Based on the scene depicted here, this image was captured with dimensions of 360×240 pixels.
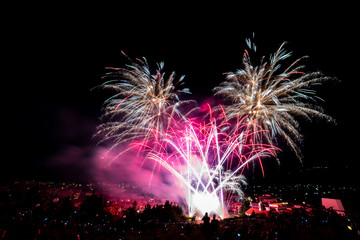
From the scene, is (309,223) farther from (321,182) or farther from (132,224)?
(321,182)

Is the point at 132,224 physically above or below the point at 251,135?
below

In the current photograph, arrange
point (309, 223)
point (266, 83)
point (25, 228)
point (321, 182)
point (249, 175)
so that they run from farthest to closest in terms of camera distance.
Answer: point (249, 175), point (321, 182), point (266, 83), point (309, 223), point (25, 228)

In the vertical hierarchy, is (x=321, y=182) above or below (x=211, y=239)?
above

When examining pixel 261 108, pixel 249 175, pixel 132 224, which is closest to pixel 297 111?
pixel 261 108

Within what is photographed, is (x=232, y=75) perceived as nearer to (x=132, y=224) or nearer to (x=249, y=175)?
(x=132, y=224)

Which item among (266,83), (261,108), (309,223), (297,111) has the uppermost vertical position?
(266,83)

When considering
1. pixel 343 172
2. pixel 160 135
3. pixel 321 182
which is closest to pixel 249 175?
pixel 321 182

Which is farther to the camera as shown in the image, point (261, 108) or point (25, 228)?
point (261, 108)

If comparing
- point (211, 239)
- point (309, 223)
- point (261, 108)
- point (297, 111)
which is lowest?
point (211, 239)

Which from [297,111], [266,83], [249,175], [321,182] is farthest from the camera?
[249,175]
